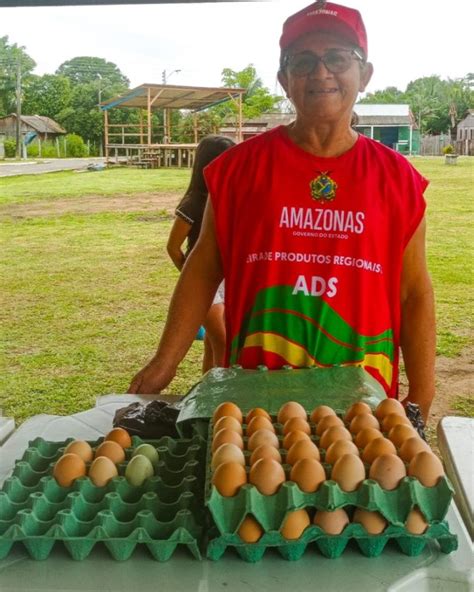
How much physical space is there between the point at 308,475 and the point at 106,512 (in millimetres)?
311

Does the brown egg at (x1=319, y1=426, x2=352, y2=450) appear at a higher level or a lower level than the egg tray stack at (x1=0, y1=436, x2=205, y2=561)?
higher

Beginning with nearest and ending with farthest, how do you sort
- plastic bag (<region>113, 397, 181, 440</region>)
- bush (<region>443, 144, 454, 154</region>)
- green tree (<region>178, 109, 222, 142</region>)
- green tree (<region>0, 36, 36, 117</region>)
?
plastic bag (<region>113, 397, 181, 440</region>) < green tree (<region>178, 109, 222, 142</region>) < green tree (<region>0, 36, 36, 117</region>) < bush (<region>443, 144, 454, 154</region>)

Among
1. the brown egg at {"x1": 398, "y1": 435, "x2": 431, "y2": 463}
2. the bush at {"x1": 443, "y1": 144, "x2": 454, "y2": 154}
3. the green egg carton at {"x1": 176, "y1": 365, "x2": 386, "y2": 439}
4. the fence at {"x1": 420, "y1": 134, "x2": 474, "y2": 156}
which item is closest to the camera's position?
the brown egg at {"x1": 398, "y1": 435, "x2": 431, "y2": 463}

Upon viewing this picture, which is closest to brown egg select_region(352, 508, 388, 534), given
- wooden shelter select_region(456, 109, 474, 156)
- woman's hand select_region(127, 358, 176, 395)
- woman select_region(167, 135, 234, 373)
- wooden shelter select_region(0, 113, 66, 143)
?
woman's hand select_region(127, 358, 176, 395)

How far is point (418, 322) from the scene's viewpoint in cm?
194

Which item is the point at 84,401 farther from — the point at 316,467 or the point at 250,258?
the point at 316,467

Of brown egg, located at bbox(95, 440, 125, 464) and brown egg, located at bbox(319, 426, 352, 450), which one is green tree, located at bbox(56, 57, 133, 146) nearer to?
brown egg, located at bbox(95, 440, 125, 464)

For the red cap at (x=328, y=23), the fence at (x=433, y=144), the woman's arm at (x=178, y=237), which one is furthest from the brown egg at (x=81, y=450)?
the fence at (x=433, y=144)

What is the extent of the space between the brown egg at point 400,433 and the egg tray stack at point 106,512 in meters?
0.33

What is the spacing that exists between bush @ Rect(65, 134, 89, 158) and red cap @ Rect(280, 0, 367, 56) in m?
23.3

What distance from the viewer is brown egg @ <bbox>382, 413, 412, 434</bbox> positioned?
50.7 inches

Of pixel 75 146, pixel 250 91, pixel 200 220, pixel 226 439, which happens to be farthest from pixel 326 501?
pixel 75 146

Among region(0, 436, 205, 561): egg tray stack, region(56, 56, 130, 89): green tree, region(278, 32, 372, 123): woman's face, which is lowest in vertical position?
region(0, 436, 205, 561): egg tray stack

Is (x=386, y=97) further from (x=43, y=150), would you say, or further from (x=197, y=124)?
(x=197, y=124)
